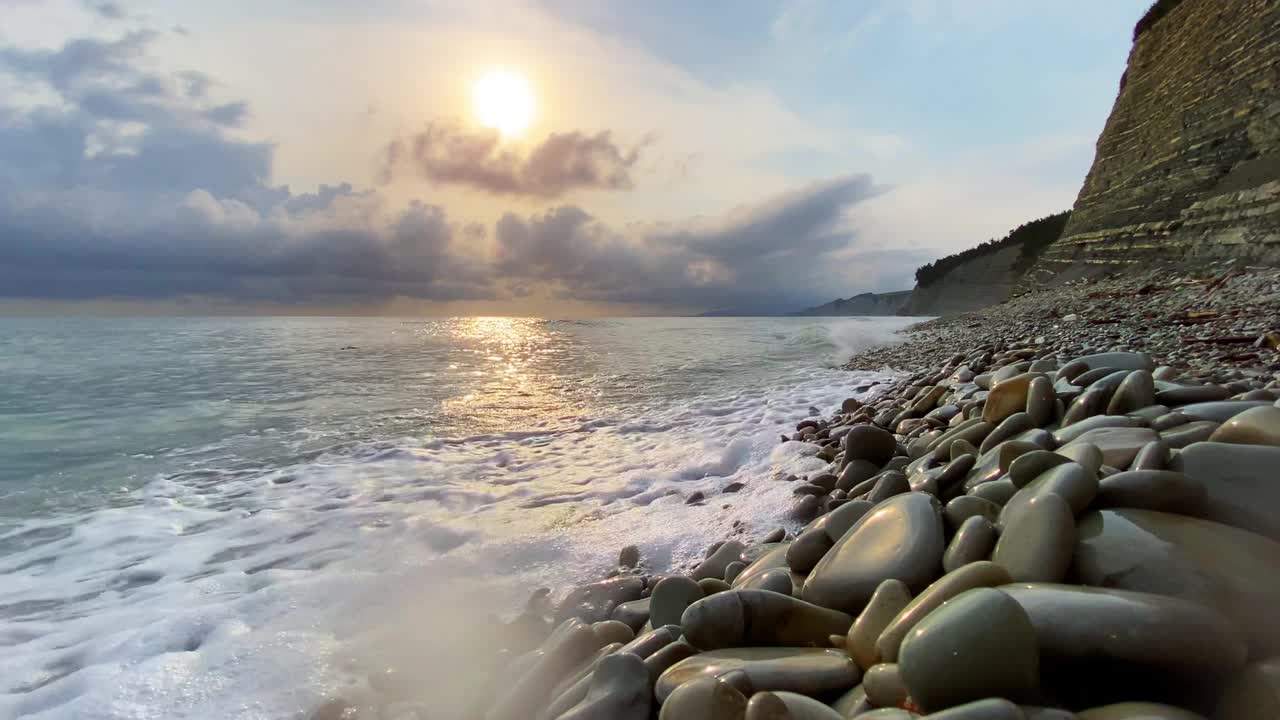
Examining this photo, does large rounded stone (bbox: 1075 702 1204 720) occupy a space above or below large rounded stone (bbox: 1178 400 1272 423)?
below

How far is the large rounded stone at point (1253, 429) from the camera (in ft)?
5.98

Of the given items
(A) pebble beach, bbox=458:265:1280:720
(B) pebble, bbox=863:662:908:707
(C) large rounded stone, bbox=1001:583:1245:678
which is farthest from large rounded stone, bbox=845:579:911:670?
(C) large rounded stone, bbox=1001:583:1245:678

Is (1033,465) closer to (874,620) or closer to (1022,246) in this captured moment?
(874,620)

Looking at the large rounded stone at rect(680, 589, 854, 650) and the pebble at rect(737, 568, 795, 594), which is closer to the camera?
the large rounded stone at rect(680, 589, 854, 650)

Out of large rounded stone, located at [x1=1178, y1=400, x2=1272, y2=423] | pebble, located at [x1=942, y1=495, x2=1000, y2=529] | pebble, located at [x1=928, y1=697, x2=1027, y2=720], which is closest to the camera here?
pebble, located at [x1=928, y1=697, x2=1027, y2=720]

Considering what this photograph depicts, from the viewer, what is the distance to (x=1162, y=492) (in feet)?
5.38

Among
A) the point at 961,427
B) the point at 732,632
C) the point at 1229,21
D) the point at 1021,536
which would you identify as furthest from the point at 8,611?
the point at 1229,21

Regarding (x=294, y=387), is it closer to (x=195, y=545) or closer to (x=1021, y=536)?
(x=195, y=545)

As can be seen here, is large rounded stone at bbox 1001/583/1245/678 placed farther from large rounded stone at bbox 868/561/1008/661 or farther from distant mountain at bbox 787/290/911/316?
distant mountain at bbox 787/290/911/316

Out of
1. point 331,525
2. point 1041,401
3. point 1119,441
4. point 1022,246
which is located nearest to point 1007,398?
point 1041,401

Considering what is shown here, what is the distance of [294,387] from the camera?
35.0ft

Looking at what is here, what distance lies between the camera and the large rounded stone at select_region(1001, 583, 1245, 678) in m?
1.16

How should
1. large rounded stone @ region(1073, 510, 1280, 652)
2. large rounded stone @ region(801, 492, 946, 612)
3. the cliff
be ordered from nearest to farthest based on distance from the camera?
large rounded stone @ region(1073, 510, 1280, 652), large rounded stone @ region(801, 492, 946, 612), the cliff

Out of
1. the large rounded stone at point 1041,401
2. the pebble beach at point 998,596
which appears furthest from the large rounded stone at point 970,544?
the large rounded stone at point 1041,401
